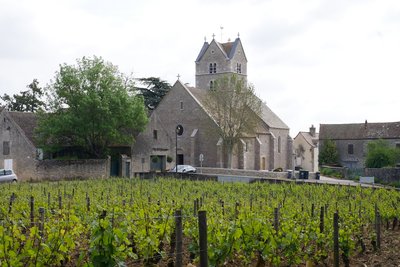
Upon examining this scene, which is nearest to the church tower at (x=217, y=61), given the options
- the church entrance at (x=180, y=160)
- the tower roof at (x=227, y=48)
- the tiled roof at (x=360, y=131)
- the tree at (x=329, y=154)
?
the tower roof at (x=227, y=48)

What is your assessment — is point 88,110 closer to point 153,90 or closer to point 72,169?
point 72,169

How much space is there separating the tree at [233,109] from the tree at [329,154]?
727 inches

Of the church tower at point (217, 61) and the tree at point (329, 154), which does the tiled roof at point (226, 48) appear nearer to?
the church tower at point (217, 61)

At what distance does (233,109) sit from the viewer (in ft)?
157

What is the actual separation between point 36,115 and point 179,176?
511 inches

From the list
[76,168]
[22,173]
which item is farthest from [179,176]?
[22,173]

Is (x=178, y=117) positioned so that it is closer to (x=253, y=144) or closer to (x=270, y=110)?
(x=253, y=144)

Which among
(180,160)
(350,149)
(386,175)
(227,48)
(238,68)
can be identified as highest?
(227,48)

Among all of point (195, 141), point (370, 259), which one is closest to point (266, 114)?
point (195, 141)

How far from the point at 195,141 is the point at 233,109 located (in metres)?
5.36

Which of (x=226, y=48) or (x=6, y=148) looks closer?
(x=6, y=148)

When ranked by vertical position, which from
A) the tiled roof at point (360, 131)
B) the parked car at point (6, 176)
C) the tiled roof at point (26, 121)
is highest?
the tiled roof at point (360, 131)

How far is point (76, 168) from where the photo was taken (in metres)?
36.3

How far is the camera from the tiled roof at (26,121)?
3794 cm
